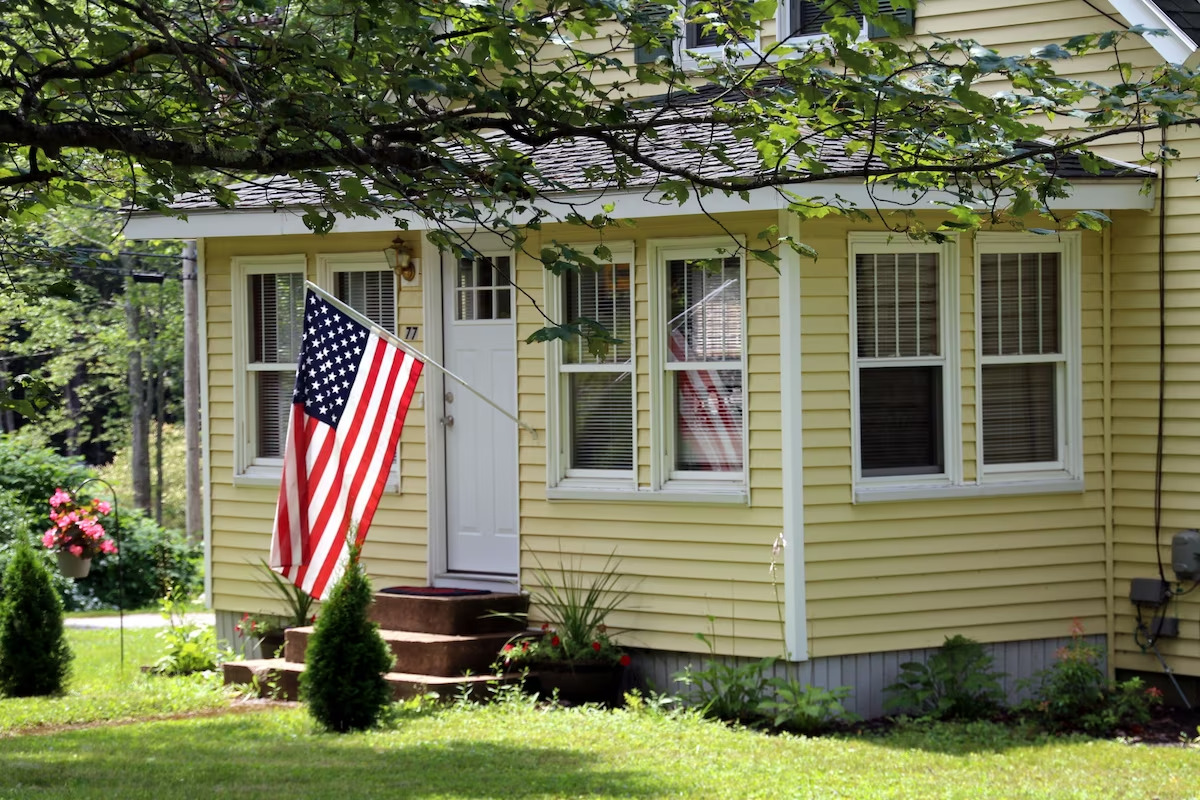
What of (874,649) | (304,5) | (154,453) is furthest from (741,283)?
(154,453)

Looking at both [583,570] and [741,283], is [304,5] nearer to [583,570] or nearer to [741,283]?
[741,283]

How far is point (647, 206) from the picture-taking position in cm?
1002

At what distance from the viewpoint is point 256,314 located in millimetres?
12562

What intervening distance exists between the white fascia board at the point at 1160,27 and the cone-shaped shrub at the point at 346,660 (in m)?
6.20

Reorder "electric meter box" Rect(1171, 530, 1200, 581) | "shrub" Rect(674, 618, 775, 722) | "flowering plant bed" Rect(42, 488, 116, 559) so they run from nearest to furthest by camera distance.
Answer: "shrub" Rect(674, 618, 775, 722)
"electric meter box" Rect(1171, 530, 1200, 581)
"flowering plant bed" Rect(42, 488, 116, 559)

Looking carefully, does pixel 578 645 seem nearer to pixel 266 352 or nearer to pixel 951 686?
pixel 951 686

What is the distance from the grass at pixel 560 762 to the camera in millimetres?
7809

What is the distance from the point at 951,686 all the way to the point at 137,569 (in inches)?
599

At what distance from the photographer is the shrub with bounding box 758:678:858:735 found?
9.63m

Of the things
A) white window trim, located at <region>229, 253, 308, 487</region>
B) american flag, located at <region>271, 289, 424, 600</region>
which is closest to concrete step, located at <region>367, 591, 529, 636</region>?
american flag, located at <region>271, 289, 424, 600</region>

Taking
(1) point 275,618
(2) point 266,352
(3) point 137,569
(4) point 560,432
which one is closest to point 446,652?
(4) point 560,432

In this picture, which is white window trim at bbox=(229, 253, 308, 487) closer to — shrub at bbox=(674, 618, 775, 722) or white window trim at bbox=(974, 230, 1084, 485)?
shrub at bbox=(674, 618, 775, 722)

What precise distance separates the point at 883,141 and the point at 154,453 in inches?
1463

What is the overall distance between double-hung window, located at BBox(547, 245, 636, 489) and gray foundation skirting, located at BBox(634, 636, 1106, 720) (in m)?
1.29
